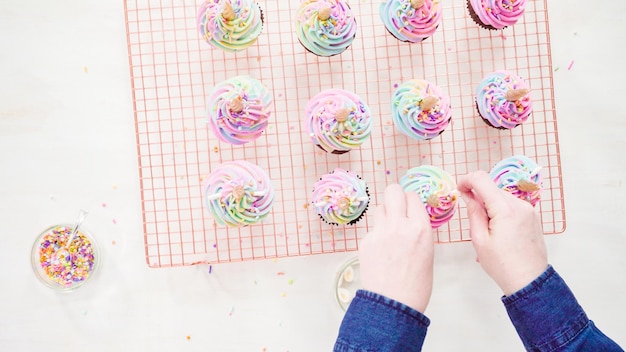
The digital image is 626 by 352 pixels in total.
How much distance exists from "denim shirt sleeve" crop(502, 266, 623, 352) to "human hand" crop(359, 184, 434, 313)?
312mm

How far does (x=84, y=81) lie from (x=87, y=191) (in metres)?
0.52

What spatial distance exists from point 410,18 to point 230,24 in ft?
2.49

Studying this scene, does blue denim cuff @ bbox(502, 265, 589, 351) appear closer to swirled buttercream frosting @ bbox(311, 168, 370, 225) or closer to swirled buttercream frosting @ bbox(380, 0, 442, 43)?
swirled buttercream frosting @ bbox(311, 168, 370, 225)

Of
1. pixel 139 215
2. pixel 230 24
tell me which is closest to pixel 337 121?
pixel 230 24

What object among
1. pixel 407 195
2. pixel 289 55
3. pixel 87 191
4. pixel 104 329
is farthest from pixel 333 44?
pixel 104 329

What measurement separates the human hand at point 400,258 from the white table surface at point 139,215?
31.2 inches

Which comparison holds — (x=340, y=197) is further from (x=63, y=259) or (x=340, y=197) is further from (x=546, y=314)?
(x=63, y=259)

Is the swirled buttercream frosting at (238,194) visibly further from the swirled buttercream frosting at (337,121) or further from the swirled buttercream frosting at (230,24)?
the swirled buttercream frosting at (230,24)

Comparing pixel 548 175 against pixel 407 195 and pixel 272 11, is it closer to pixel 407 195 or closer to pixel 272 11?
pixel 407 195

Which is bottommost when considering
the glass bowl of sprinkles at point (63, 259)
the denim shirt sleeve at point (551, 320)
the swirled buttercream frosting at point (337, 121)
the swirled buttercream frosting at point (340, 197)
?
the denim shirt sleeve at point (551, 320)

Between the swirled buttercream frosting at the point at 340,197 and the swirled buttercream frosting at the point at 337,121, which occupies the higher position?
the swirled buttercream frosting at the point at 337,121

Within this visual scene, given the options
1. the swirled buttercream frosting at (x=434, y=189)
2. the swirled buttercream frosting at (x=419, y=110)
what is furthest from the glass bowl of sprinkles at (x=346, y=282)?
the swirled buttercream frosting at (x=419, y=110)

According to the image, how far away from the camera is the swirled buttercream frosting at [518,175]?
7.34 feet

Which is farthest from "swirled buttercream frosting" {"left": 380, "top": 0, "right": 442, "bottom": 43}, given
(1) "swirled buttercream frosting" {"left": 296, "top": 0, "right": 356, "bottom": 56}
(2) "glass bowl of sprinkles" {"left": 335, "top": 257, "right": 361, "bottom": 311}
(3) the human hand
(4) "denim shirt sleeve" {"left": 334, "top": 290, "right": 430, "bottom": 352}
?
(4) "denim shirt sleeve" {"left": 334, "top": 290, "right": 430, "bottom": 352}
